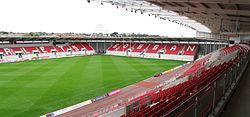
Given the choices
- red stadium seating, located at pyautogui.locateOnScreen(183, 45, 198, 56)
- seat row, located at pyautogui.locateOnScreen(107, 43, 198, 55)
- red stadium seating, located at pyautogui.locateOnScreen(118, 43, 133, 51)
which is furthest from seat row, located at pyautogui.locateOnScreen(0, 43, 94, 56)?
red stadium seating, located at pyautogui.locateOnScreen(183, 45, 198, 56)


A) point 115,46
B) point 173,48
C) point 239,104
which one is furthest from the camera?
point 115,46

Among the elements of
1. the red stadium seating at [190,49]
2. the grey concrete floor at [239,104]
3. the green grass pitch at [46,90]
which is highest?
the grey concrete floor at [239,104]

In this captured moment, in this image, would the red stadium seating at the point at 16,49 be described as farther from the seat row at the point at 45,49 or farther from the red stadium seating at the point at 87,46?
the red stadium seating at the point at 87,46

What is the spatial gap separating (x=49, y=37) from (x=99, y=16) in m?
36.9

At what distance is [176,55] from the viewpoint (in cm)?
4447

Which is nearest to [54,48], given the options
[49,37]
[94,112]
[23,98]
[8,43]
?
[49,37]

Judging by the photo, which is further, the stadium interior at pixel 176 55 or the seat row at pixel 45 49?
the seat row at pixel 45 49

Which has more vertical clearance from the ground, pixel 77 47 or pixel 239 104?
pixel 239 104

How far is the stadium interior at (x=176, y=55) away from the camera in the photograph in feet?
14.5

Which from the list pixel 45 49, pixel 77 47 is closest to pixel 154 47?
pixel 77 47

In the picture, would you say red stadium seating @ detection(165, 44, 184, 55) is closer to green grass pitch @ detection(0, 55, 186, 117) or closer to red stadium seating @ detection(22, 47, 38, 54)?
green grass pitch @ detection(0, 55, 186, 117)

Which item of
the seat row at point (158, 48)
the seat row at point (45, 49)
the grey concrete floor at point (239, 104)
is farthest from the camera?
the seat row at point (158, 48)

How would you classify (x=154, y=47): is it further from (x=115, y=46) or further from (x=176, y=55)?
(x=115, y=46)

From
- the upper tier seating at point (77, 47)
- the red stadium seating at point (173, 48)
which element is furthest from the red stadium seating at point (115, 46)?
the red stadium seating at point (173, 48)
